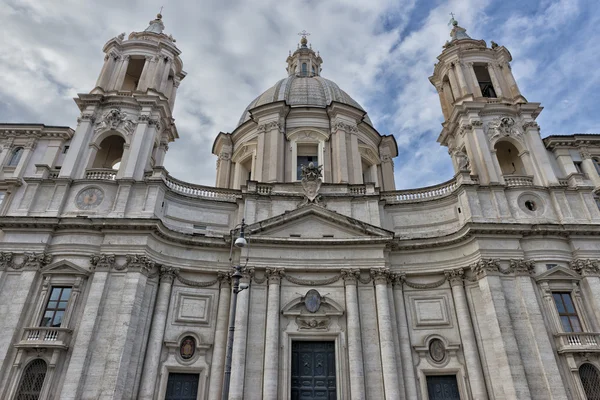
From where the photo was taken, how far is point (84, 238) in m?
19.6

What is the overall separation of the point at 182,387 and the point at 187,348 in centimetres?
166

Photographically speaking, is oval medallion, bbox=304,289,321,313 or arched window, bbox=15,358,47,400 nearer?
arched window, bbox=15,358,47,400

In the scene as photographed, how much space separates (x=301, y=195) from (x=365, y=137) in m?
10.4

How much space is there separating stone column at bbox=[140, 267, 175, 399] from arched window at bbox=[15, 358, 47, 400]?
13.0 ft

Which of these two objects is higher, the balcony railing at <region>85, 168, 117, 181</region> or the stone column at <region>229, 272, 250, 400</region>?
the balcony railing at <region>85, 168, 117, 181</region>

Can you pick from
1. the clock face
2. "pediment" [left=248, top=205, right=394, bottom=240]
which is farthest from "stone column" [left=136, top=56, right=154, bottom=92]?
"pediment" [left=248, top=205, right=394, bottom=240]

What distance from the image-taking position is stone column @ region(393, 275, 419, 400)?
18.2 meters

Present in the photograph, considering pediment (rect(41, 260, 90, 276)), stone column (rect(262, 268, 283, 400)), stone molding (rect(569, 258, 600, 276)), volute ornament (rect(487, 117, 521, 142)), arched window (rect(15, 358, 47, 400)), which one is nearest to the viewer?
arched window (rect(15, 358, 47, 400))

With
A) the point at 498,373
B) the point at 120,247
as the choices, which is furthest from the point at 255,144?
the point at 498,373

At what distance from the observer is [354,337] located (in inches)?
730

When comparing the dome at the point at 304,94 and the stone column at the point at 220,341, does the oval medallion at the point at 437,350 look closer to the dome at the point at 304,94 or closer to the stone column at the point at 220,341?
the stone column at the point at 220,341

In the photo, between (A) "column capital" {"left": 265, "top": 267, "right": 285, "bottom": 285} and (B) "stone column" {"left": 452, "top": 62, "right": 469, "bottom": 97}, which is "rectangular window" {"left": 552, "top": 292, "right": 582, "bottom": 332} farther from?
(B) "stone column" {"left": 452, "top": 62, "right": 469, "bottom": 97}

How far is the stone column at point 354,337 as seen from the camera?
57.3 ft

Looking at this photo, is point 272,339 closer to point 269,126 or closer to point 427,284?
point 427,284
